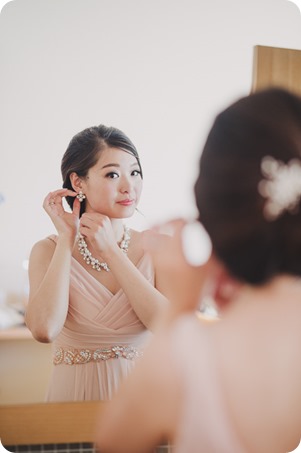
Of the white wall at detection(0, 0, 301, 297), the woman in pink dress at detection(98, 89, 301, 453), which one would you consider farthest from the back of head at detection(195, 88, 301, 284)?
the white wall at detection(0, 0, 301, 297)

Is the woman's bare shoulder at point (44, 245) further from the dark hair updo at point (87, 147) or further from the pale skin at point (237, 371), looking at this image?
the pale skin at point (237, 371)

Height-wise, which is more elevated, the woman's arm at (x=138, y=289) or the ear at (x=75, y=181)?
the ear at (x=75, y=181)

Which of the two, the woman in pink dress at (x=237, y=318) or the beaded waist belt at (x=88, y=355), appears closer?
the woman in pink dress at (x=237, y=318)

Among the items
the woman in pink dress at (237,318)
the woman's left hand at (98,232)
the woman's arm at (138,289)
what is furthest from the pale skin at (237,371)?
the woman's left hand at (98,232)

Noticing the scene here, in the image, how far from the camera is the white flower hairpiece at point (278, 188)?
2.92ft

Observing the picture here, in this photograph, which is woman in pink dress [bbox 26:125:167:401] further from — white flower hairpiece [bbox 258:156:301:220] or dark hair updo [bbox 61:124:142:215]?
white flower hairpiece [bbox 258:156:301:220]

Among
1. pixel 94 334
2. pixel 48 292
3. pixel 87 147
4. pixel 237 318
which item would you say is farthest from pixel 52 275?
pixel 237 318

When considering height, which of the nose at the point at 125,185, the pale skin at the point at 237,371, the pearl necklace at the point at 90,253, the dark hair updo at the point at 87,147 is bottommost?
the pale skin at the point at 237,371

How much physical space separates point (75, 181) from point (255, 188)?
1.29 ft

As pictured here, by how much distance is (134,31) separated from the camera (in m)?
1.19

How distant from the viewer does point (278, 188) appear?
0.89 metres

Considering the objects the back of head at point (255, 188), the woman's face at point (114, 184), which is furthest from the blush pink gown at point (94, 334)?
the back of head at point (255, 188)

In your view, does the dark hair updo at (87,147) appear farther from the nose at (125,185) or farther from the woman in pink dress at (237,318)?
the woman in pink dress at (237,318)

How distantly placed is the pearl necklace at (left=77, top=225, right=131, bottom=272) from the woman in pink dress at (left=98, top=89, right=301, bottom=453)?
7.6 inches
